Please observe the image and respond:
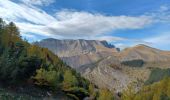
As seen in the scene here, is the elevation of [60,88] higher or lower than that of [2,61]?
lower

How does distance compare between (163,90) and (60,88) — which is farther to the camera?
(163,90)

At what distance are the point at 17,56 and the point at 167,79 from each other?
8680 cm

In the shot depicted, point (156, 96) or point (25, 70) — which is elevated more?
point (25, 70)

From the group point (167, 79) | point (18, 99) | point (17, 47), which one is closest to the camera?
point (18, 99)

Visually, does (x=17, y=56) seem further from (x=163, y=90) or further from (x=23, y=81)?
(x=163, y=90)

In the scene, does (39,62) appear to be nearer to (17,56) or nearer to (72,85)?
(17,56)

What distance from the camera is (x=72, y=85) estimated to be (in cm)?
9581

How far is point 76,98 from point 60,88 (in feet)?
18.9

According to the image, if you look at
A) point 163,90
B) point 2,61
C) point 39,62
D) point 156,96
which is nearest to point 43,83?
point 39,62

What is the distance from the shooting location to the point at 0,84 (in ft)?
212

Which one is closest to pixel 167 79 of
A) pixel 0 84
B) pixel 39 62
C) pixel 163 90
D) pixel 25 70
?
pixel 163 90

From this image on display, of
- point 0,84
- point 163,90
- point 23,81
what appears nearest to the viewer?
point 0,84

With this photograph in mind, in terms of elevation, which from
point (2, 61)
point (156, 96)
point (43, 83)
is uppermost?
point (2, 61)

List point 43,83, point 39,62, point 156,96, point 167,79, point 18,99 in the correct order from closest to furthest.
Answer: point 18,99
point 43,83
point 39,62
point 156,96
point 167,79
